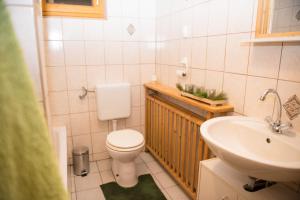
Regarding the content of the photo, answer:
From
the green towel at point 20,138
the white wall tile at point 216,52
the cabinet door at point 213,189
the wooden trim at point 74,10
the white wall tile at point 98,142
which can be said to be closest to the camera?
the green towel at point 20,138

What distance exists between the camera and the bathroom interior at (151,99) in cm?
26

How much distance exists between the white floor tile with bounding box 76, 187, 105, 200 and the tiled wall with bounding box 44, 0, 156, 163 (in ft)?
1.84

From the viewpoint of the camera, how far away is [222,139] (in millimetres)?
1210

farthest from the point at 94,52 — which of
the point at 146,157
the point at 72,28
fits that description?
the point at 146,157

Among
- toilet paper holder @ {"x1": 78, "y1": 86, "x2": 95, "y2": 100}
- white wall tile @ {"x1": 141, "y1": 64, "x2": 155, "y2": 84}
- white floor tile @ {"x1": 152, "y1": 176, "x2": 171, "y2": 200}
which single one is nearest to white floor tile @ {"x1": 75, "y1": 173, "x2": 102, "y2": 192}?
white floor tile @ {"x1": 152, "y1": 176, "x2": 171, "y2": 200}

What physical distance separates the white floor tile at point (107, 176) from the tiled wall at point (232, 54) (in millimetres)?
1268

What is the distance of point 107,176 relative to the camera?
86.8 inches

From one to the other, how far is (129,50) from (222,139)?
5.09ft

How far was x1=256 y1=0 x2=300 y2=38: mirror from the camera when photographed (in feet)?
3.30

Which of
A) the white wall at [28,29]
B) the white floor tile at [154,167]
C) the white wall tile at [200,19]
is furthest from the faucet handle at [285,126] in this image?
the white floor tile at [154,167]

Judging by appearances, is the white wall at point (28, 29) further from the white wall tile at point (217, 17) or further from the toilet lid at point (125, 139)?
the toilet lid at point (125, 139)

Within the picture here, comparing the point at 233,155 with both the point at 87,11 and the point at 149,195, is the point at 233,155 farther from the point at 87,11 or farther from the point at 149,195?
the point at 87,11

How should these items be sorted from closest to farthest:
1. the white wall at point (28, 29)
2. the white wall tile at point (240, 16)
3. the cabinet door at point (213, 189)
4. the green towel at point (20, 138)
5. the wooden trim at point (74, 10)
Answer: the green towel at point (20, 138)
the white wall at point (28, 29)
the cabinet door at point (213, 189)
the white wall tile at point (240, 16)
the wooden trim at point (74, 10)

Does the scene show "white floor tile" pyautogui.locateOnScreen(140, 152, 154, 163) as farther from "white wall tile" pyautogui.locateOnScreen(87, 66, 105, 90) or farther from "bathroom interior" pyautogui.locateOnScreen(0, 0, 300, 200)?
"white wall tile" pyautogui.locateOnScreen(87, 66, 105, 90)
